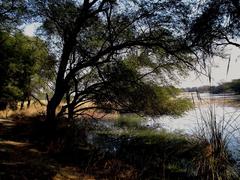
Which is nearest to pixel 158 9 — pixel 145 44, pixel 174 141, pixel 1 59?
pixel 145 44

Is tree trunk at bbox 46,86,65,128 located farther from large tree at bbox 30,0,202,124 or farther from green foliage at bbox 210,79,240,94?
Answer: green foliage at bbox 210,79,240,94

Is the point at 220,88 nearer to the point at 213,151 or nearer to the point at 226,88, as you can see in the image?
the point at 226,88

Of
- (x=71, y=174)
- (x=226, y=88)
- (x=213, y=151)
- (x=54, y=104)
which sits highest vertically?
(x=54, y=104)

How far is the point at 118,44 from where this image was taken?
14.1 metres

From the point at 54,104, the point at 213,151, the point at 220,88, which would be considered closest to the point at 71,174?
the point at 213,151

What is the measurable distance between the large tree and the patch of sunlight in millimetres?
5795

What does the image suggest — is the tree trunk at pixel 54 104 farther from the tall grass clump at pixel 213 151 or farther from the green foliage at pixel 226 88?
the tall grass clump at pixel 213 151

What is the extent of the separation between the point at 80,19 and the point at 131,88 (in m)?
3.71

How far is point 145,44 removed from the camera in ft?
42.7

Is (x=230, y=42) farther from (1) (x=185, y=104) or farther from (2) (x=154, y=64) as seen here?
(1) (x=185, y=104)

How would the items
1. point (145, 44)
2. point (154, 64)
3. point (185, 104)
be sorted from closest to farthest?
point (145, 44) < point (154, 64) < point (185, 104)

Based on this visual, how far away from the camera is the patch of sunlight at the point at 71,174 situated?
7088 mm

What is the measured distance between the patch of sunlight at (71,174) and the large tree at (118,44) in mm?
5795

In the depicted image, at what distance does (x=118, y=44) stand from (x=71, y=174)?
7595mm
